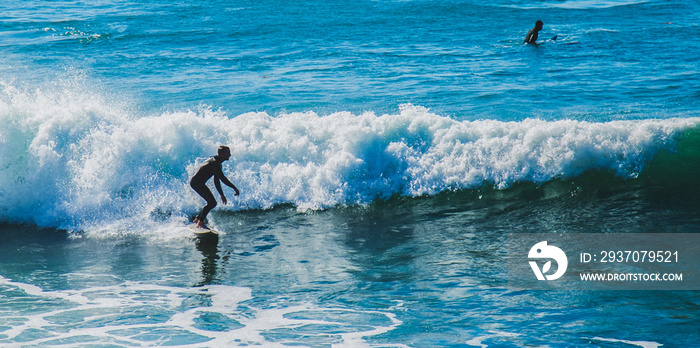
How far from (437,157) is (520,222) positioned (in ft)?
7.67

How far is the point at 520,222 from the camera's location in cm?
966

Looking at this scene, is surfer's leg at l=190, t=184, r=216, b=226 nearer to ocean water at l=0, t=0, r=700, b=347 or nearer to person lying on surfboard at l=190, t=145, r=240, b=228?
person lying on surfboard at l=190, t=145, r=240, b=228

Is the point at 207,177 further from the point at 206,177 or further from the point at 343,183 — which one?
the point at 343,183

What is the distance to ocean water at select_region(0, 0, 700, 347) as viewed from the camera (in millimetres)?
6750

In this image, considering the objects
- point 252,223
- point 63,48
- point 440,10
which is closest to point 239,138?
point 252,223

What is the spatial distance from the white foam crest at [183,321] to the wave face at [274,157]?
3.27 meters

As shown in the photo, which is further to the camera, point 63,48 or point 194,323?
point 63,48

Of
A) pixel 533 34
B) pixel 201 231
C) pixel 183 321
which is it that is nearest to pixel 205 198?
pixel 201 231

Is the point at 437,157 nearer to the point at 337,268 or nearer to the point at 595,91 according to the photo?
the point at 337,268

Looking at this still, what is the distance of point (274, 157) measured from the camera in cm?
1196

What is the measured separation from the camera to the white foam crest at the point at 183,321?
20.9 ft

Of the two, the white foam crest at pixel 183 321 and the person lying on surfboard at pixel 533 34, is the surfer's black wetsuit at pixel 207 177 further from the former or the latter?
the person lying on surfboard at pixel 533 34

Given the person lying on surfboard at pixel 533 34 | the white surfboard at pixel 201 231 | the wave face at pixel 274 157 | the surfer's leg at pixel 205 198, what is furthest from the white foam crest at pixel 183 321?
the person lying on surfboard at pixel 533 34

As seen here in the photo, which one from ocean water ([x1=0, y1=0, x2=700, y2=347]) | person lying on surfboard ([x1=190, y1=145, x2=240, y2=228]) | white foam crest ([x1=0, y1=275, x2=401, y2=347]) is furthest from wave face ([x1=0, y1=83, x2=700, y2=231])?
white foam crest ([x1=0, y1=275, x2=401, y2=347])
